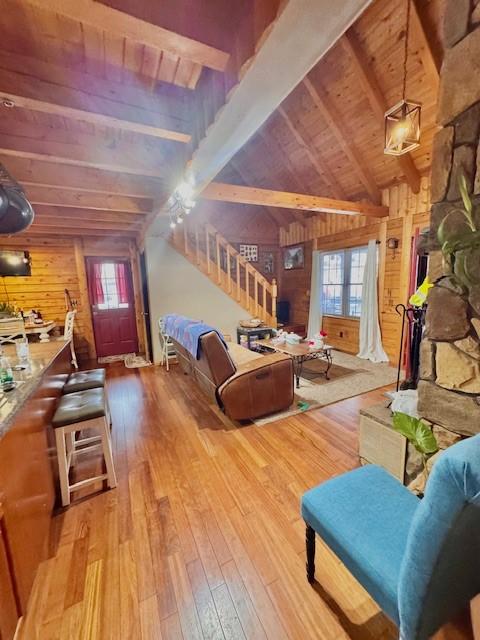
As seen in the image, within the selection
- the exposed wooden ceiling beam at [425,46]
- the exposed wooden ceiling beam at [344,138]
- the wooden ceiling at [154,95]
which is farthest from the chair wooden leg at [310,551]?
the exposed wooden ceiling beam at [344,138]

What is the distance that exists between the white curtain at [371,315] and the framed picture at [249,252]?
293 cm

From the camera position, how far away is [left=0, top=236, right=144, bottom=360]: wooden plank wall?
499cm

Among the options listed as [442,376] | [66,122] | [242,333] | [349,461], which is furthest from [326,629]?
[242,333]

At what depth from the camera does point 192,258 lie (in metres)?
4.87

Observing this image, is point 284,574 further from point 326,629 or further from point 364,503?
point 364,503

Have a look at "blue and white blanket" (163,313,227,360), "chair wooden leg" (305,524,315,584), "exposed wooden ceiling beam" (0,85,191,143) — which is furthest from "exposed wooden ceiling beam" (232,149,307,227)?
"chair wooden leg" (305,524,315,584)

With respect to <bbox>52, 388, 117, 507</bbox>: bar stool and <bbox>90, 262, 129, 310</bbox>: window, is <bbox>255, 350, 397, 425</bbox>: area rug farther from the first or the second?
<bbox>90, 262, 129, 310</bbox>: window

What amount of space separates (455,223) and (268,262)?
596 centimetres

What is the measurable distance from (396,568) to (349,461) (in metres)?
1.28

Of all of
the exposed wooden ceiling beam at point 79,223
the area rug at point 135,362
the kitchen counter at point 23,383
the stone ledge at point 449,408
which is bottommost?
the area rug at point 135,362

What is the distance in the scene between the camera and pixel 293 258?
21.9ft

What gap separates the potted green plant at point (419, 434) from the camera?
57.6 inches

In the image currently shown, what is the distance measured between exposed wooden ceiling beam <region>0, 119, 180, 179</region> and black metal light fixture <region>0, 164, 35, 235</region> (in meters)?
0.24

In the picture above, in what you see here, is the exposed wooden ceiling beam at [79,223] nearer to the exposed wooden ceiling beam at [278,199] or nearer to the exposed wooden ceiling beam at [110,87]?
the exposed wooden ceiling beam at [278,199]
